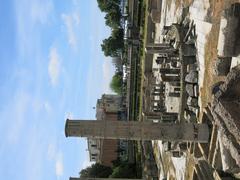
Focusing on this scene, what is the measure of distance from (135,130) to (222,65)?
332 cm

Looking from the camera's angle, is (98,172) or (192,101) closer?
(192,101)

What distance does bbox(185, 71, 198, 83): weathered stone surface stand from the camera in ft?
54.5

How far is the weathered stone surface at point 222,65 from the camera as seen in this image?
42.2 ft

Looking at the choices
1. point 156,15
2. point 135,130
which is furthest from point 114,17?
point 135,130

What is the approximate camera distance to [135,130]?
44.7 feet

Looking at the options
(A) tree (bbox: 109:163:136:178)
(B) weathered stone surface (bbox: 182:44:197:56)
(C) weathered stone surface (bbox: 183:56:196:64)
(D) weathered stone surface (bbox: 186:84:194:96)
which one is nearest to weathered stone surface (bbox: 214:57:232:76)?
(D) weathered stone surface (bbox: 186:84:194:96)

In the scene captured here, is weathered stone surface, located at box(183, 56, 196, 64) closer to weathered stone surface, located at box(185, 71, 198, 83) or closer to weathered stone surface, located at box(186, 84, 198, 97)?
weathered stone surface, located at box(185, 71, 198, 83)

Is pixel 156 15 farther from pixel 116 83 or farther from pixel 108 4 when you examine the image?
pixel 116 83

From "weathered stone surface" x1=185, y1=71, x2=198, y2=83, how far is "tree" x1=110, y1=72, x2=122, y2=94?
34285mm

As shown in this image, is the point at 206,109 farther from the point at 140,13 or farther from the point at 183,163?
the point at 140,13

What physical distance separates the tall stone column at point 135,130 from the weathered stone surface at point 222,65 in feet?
6.17

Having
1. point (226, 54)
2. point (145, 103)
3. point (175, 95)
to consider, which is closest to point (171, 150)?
point (175, 95)

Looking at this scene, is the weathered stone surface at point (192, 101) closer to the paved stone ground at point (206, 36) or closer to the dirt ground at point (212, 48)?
the paved stone ground at point (206, 36)

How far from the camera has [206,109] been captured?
580 inches
